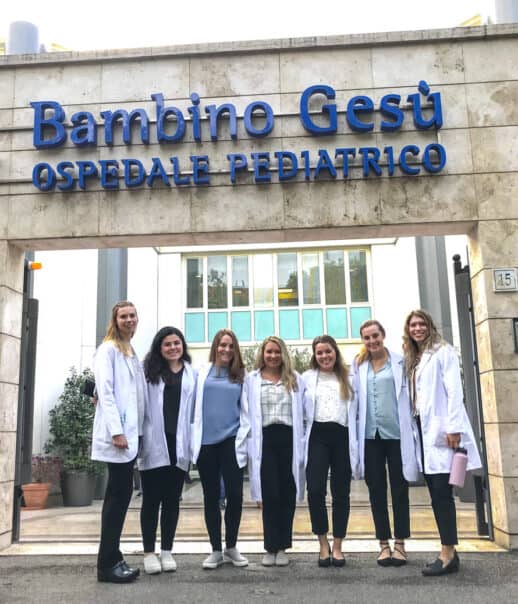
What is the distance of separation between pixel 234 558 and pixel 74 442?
269 inches

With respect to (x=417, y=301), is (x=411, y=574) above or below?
below

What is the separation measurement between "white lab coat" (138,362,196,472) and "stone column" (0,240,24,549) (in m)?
1.91

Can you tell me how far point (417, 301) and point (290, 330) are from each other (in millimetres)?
5114

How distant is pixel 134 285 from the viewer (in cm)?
1634

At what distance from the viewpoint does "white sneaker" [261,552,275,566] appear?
480 centimetres

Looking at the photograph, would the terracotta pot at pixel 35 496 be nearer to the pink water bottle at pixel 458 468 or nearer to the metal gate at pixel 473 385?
the metal gate at pixel 473 385

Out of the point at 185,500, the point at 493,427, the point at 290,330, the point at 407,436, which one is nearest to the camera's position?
the point at 407,436

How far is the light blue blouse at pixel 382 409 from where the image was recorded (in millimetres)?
4785

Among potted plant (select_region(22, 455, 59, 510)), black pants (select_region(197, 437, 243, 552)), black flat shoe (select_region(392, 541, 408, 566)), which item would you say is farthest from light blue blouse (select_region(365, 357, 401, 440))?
potted plant (select_region(22, 455, 59, 510))

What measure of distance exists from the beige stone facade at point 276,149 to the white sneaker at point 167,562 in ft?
6.41

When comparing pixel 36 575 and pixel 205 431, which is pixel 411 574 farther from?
pixel 36 575

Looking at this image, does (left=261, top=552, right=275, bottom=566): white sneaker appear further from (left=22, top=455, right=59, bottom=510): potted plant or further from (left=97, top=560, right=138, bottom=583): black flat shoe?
(left=22, top=455, right=59, bottom=510): potted plant

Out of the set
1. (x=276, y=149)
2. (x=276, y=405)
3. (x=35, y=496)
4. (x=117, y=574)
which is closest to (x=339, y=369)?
(x=276, y=405)

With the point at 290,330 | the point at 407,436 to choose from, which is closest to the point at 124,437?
the point at 407,436
